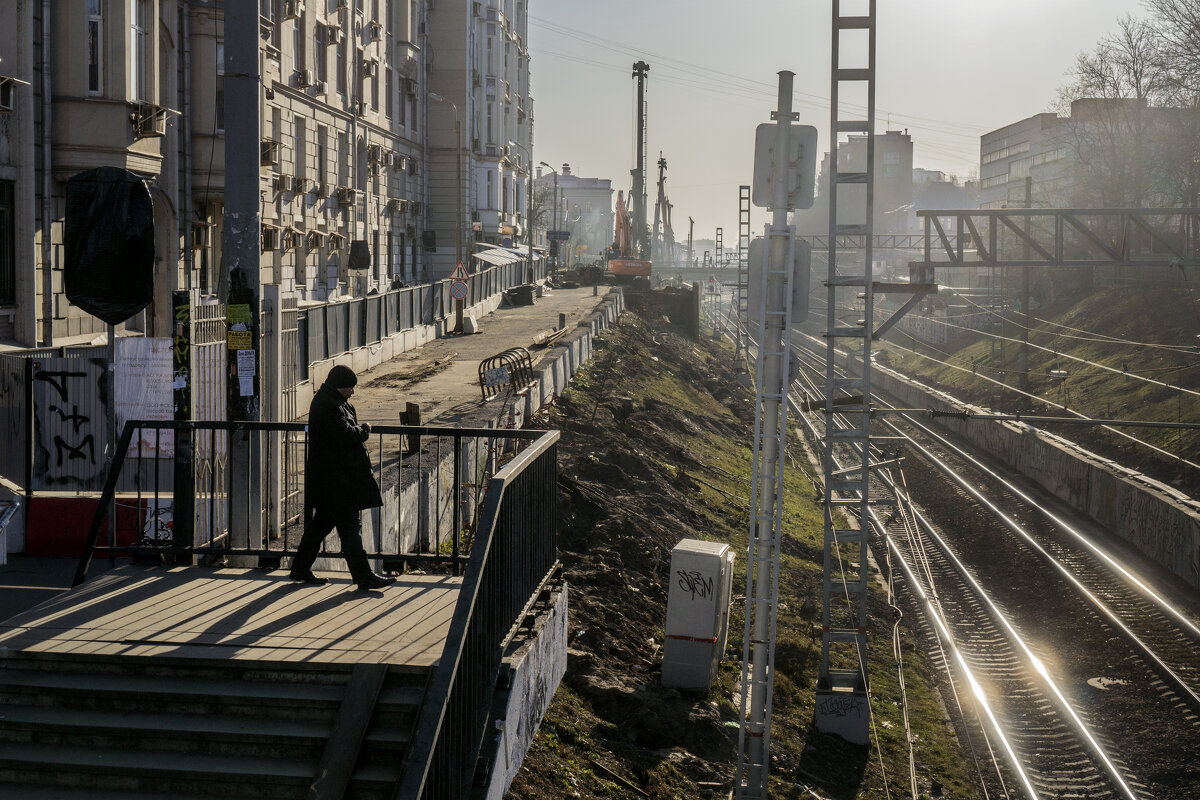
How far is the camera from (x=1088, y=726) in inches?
677

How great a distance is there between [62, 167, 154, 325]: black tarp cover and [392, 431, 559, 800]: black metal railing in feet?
11.2

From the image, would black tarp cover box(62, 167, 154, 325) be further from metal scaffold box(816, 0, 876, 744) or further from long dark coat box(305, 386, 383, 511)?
metal scaffold box(816, 0, 876, 744)

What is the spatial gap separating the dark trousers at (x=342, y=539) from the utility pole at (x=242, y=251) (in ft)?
3.14

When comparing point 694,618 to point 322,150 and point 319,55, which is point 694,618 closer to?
point 322,150

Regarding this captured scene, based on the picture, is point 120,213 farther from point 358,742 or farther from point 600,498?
point 600,498

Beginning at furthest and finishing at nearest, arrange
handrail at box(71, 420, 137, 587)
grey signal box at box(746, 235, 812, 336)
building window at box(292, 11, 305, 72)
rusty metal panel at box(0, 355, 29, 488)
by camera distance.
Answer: building window at box(292, 11, 305, 72), rusty metal panel at box(0, 355, 29, 488), grey signal box at box(746, 235, 812, 336), handrail at box(71, 420, 137, 587)

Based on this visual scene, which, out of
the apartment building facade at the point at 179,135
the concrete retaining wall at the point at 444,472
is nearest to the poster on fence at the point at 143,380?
the apartment building facade at the point at 179,135

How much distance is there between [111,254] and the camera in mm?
8992

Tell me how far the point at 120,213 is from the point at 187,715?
14.8 feet

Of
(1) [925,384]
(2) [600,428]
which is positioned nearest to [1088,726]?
(2) [600,428]

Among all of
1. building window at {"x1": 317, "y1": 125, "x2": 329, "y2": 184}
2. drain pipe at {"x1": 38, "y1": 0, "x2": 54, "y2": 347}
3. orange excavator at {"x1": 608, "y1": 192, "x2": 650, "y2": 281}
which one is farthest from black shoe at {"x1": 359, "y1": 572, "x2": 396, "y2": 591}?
orange excavator at {"x1": 608, "y1": 192, "x2": 650, "y2": 281}

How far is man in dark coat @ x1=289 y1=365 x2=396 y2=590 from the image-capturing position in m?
7.86

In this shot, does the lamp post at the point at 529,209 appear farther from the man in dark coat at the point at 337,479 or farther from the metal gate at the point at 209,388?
the man in dark coat at the point at 337,479

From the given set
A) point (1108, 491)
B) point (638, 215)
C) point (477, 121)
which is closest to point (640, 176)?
point (638, 215)
